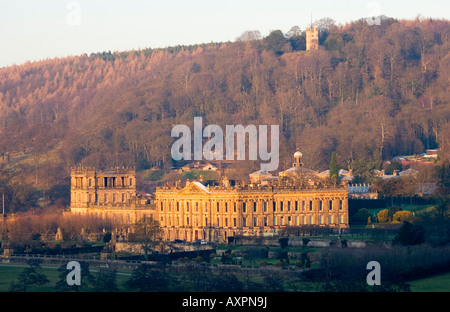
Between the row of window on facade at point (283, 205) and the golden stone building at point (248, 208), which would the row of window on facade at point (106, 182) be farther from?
the row of window on facade at point (283, 205)

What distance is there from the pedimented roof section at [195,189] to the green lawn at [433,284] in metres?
33.0

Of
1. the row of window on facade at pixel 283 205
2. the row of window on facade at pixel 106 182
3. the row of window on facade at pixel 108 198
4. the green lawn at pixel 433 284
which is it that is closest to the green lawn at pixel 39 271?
the green lawn at pixel 433 284

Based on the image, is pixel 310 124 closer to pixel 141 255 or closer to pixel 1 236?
pixel 1 236

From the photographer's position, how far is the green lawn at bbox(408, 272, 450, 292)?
81.9 m

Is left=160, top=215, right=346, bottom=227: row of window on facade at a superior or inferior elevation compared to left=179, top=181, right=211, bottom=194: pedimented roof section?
inferior

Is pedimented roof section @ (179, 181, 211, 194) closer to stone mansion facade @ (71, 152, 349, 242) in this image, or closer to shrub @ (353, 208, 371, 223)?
stone mansion facade @ (71, 152, 349, 242)

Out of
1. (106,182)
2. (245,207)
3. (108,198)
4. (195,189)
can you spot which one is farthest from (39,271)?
(106,182)

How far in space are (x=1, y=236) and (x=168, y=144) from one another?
5637 cm

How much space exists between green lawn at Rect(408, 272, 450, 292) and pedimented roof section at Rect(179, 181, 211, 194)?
32971 millimetres

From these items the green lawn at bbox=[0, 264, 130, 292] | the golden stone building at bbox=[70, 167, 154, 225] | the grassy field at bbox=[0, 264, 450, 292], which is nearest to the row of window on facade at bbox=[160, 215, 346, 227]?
the golden stone building at bbox=[70, 167, 154, 225]

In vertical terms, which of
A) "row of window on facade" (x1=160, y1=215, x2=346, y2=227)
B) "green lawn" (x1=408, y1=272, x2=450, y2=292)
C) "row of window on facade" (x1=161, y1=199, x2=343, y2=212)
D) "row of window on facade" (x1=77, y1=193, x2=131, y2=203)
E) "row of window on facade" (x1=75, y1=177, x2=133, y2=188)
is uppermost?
"row of window on facade" (x1=75, y1=177, x2=133, y2=188)

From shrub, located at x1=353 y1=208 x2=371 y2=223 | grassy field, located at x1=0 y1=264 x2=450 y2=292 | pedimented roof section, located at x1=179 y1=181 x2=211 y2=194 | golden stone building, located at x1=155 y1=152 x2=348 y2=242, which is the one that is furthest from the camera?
shrub, located at x1=353 y1=208 x2=371 y2=223

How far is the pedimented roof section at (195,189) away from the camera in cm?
11612

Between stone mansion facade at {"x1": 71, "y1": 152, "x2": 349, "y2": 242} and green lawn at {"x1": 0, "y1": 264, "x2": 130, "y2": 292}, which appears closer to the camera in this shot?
green lawn at {"x1": 0, "y1": 264, "x2": 130, "y2": 292}
